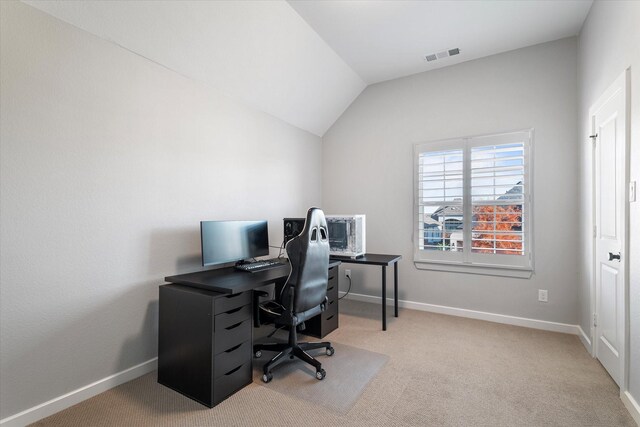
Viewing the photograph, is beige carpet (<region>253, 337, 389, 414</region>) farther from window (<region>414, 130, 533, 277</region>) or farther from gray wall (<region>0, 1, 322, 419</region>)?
window (<region>414, 130, 533, 277</region>)

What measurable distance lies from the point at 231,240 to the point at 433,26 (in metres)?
A: 2.75

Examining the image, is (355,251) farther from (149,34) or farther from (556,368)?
(149,34)

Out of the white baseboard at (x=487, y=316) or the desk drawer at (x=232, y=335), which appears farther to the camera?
the white baseboard at (x=487, y=316)

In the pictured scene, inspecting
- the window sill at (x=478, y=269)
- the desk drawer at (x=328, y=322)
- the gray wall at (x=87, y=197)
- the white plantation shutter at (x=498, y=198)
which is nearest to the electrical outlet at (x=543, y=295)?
the window sill at (x=478, y=269)

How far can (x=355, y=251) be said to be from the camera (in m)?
3.34

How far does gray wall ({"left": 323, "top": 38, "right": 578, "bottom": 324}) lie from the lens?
3.07 m

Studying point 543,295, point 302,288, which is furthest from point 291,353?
point 543,295

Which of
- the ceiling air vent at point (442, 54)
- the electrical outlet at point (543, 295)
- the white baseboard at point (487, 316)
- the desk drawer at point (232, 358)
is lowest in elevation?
the white baseboard at point (487, 316)

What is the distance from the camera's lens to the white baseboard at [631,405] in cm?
172

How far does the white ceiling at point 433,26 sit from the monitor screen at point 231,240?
1.99m

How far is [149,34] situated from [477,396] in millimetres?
3367

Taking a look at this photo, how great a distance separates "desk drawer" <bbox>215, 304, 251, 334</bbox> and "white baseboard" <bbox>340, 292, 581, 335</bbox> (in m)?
2.31

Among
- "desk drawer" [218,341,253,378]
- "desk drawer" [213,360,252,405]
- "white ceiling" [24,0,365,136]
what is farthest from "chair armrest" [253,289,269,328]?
"white ceiling" [24,0,365,136]

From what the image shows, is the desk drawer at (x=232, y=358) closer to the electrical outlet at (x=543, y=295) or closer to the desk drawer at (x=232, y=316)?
the desk drawer at (x=232, y=316)
